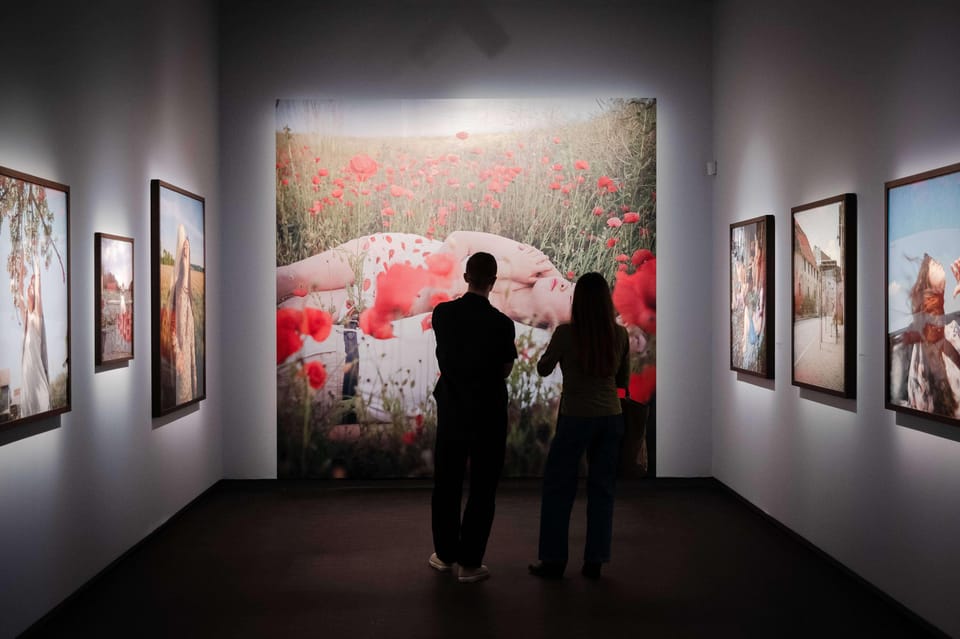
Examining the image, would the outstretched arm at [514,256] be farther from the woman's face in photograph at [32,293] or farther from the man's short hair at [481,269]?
the woman's face in photograph at [32,293]

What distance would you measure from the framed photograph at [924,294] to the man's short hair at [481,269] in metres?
2.03

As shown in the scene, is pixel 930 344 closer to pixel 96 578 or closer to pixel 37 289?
pixel 37 289

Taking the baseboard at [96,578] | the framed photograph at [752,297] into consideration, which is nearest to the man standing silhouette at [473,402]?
the baseboard at [96,578]

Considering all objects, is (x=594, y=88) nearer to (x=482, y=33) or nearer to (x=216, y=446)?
(x=482, y=33)

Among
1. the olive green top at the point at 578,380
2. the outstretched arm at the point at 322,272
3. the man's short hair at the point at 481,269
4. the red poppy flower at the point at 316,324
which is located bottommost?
the olive green top at the point at 578,380

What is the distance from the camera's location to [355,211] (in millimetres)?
7391

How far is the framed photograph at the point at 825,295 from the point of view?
4832 millimetres

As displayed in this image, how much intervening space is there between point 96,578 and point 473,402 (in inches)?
89.4

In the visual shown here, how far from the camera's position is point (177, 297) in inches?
243

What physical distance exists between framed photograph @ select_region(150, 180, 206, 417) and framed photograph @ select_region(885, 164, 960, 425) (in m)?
4.34

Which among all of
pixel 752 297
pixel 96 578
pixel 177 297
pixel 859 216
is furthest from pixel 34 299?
pixel 752 297

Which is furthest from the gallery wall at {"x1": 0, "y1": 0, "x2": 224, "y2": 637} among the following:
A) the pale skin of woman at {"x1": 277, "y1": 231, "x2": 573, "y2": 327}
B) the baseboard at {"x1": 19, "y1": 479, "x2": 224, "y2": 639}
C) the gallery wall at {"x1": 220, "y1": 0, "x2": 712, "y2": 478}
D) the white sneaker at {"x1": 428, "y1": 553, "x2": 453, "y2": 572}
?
the white sneaker at {"x1": 428, "y1": 553, "x2": 453, "y2": 572}

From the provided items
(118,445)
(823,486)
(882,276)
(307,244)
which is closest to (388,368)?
(307,244)

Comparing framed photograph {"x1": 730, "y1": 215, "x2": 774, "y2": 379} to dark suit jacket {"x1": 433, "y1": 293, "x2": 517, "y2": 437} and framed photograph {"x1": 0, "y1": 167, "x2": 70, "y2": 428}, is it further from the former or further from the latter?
framed photograph {"x1": 0, "y1": 167, "x2": 70, "y2": 428}
